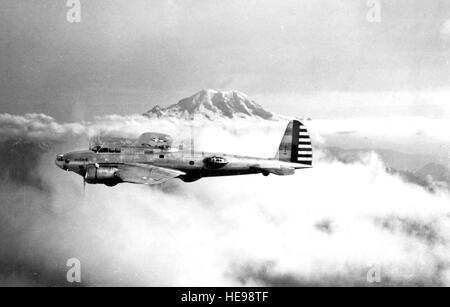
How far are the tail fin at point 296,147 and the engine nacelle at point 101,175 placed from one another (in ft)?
20.5

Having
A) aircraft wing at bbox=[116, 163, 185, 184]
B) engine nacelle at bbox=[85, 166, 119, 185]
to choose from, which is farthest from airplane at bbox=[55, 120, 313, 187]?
engine nacelle at bbox=[85, 166, 119, 185]

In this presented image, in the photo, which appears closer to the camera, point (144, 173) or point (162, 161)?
point (144, 173)

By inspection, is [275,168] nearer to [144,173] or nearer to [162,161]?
[162,161]

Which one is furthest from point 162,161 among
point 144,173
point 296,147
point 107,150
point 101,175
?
point 296,147

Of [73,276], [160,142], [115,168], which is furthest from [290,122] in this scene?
[73,276]

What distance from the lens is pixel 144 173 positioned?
54.3ft

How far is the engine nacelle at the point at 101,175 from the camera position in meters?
16.4

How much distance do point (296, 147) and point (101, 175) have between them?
7.37 m

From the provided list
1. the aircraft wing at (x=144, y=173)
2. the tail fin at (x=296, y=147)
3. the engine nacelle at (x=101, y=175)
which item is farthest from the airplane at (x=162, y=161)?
the tail fin at (x=296, y=147)

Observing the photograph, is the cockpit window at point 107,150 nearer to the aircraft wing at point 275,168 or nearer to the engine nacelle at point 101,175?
the engine nacelle at point 101,175

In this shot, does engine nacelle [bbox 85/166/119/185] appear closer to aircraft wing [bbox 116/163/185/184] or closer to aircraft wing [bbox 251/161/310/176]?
aircraft wing [bbox 116/163/185/184]

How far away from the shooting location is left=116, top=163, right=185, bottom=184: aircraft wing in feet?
53.0

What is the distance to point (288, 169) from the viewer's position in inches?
694

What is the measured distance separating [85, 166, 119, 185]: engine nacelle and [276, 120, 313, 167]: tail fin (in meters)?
6.24
